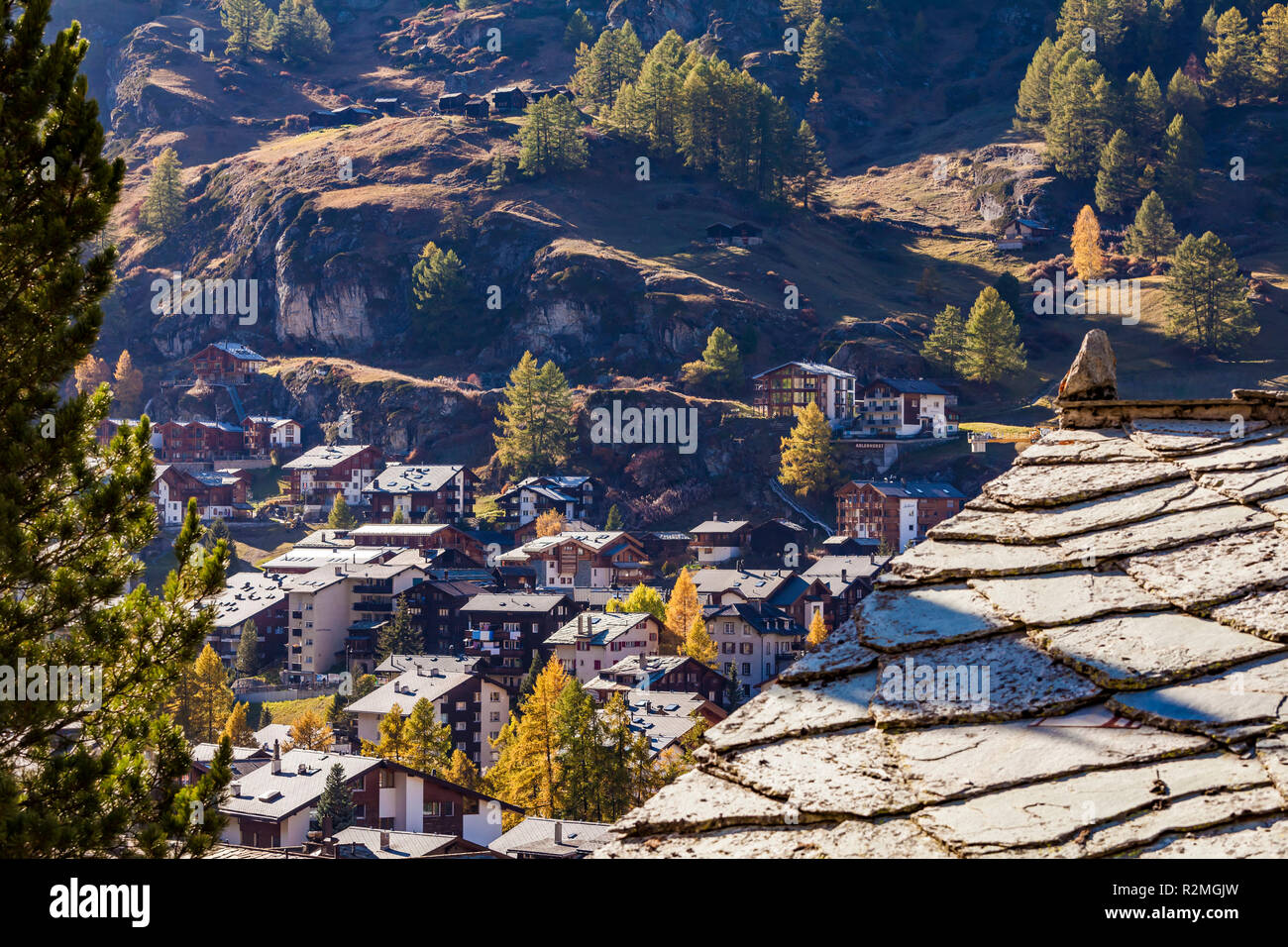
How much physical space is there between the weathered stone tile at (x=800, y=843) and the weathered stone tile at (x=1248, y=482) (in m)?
2.37

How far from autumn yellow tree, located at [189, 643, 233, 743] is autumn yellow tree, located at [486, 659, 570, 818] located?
1937cm

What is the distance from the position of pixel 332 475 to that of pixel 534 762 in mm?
68460

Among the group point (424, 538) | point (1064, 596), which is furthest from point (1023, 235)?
point (1064, 596)

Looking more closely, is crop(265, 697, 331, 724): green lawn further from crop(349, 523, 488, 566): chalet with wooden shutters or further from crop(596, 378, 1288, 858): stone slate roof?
crop(596, 378, 1288, 858): stone slate roof

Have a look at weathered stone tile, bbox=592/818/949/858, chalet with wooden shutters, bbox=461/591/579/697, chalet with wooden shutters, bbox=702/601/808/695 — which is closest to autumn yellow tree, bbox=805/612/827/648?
chalet with wooden shutters, bbox=702/601/808/695

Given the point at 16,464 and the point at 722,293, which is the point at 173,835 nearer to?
the point at 16,464

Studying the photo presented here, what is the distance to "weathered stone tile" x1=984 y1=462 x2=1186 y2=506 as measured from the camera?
535 centimetres

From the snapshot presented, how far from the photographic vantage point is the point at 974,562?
194 inches

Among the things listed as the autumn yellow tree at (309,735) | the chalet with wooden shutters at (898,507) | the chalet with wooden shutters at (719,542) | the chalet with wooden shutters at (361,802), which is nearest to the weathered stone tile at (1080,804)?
the chalet with wooden shutters at (361,802)

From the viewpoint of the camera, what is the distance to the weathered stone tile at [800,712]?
13.4 ft

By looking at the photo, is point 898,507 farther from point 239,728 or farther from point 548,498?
point 239,728

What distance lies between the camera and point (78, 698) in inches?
513

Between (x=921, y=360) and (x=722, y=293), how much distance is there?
21634 millimetres

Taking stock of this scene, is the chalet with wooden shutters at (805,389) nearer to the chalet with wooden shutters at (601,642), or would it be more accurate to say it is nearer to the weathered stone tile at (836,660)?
the chalet with wooden shutters at (601,642)
